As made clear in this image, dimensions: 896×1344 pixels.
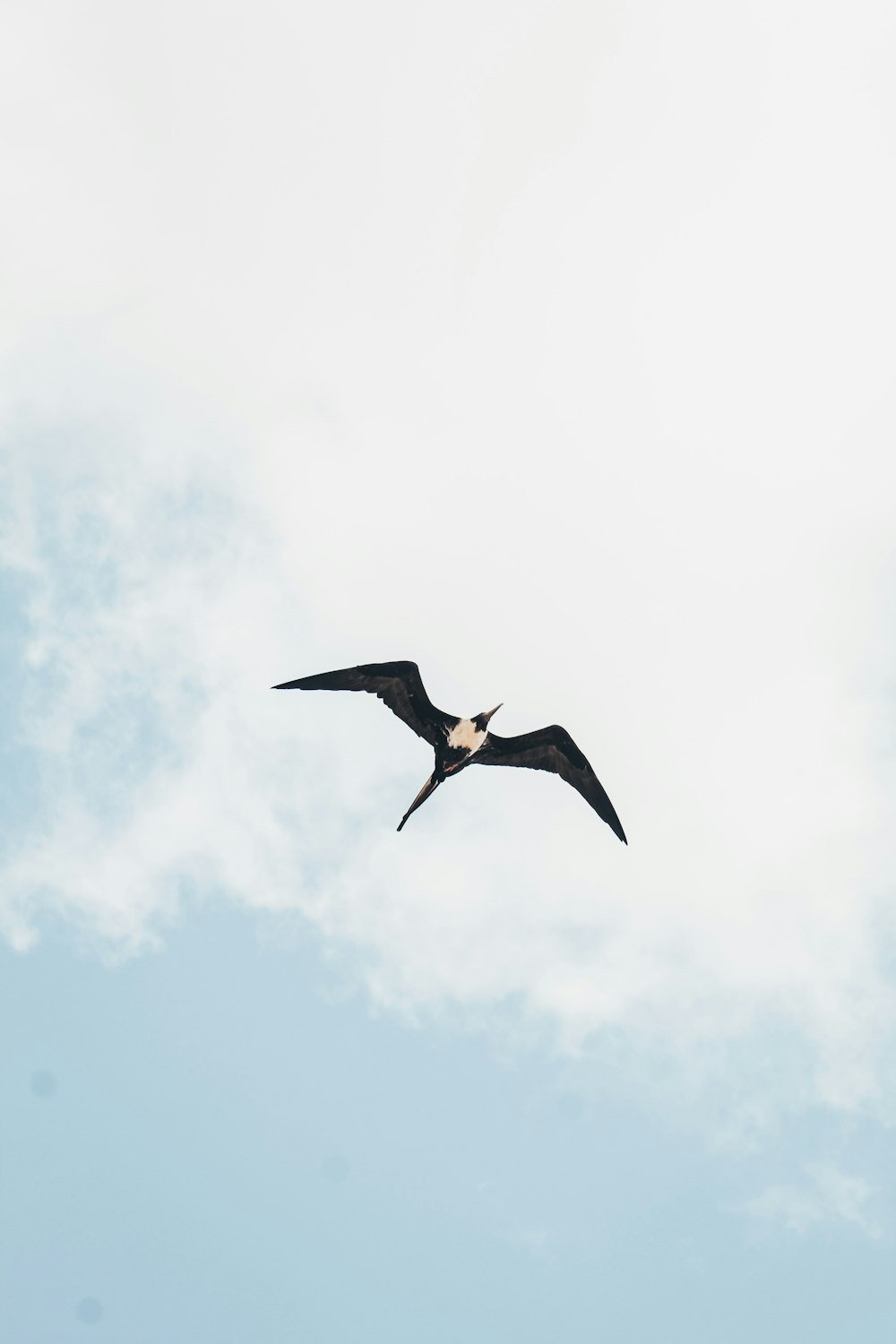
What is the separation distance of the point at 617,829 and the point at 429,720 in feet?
19.5

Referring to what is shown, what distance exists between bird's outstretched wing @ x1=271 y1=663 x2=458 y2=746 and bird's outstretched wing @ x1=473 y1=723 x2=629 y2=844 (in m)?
1.53

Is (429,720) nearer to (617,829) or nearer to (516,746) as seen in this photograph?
(516,746)

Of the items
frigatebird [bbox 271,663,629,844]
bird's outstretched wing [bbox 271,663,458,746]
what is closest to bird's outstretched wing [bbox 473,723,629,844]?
frigatebird [bbox 271,663,629,844]

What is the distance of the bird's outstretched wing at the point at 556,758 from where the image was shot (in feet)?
84.7

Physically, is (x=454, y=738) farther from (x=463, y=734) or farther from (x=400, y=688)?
(x=400, y=688)

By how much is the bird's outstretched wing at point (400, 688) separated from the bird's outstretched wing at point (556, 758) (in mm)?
1533

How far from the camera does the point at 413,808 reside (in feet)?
77.8

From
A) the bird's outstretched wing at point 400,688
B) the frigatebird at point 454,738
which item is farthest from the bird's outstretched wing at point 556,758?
the bird's outstretched wing at point 400,688

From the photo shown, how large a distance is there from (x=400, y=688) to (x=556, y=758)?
4.91 meters

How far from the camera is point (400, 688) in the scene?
80.7 feet

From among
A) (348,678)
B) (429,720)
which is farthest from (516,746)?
(348,678)

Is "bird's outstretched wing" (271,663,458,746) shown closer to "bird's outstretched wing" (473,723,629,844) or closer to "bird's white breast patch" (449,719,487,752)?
"bird's white breast patch" (449,719,487,752)

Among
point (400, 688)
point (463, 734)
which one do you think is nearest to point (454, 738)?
point (463, 734)

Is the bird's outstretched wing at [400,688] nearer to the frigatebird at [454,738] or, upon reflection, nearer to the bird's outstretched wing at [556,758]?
the frigatebird at [454,738]
